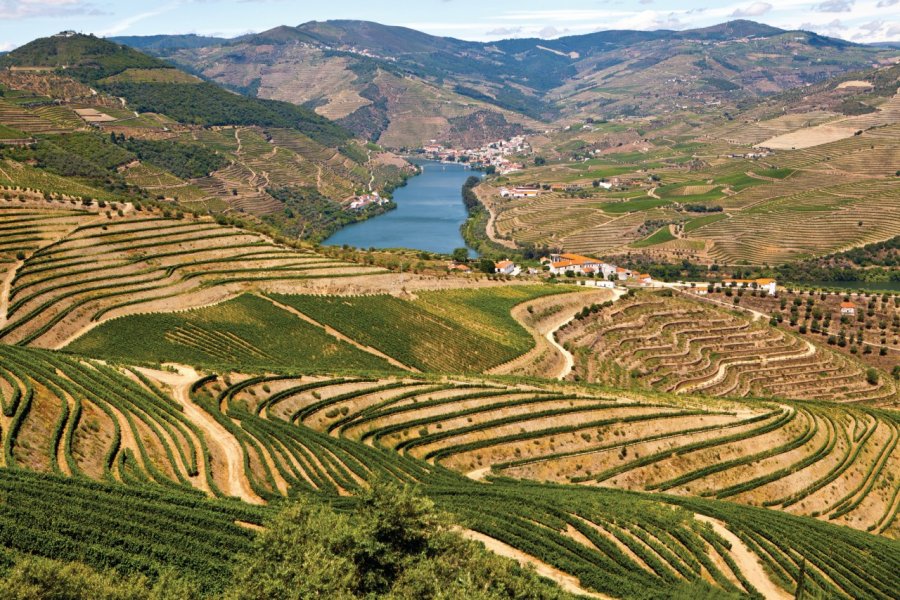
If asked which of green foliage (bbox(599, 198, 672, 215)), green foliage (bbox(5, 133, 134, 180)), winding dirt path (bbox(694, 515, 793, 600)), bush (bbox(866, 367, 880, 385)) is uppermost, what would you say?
green foliage (bbox(5, 133, 134, 180))

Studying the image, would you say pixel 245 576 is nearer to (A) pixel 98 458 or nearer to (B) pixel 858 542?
(A) pixel 98 458

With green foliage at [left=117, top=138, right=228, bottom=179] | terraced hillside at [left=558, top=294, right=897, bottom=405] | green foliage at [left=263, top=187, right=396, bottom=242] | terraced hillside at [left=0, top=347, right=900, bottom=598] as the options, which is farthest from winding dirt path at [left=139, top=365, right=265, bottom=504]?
green foliage at [left=117, top=138, right=228, bottom=179]

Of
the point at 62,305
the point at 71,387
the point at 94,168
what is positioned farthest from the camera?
the point at 94,168

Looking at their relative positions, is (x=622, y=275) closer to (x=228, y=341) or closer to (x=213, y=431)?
(x=228, y=341)

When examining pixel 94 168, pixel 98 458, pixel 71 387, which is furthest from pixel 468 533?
pixel 94 168

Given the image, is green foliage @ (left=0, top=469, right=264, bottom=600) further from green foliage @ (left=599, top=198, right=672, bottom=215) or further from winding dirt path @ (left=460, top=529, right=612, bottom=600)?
green foliage @ (left=599, top=198, right=672, bottom=215)

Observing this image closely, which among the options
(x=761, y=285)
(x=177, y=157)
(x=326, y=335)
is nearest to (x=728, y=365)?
(x=326, y=335)
